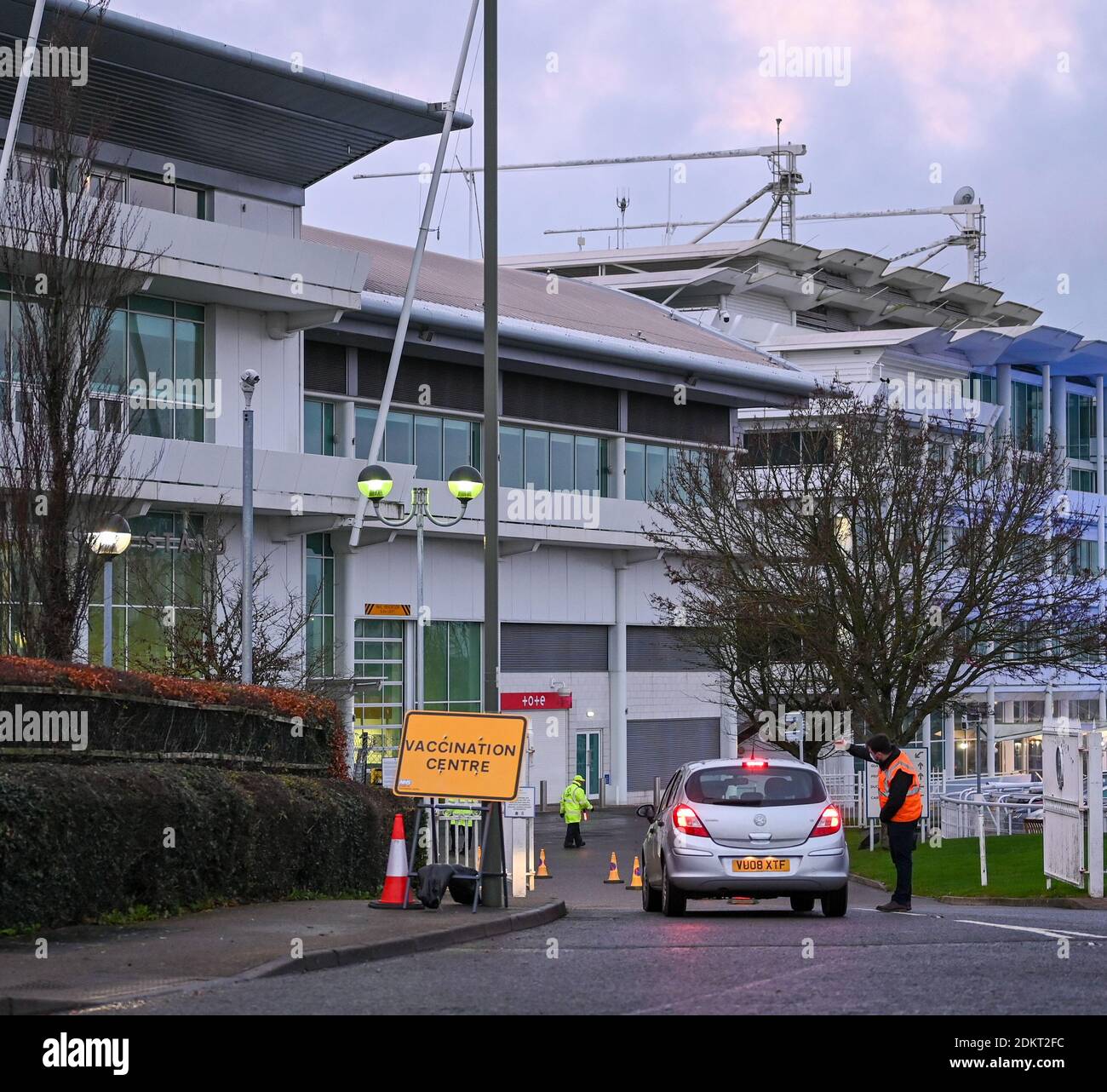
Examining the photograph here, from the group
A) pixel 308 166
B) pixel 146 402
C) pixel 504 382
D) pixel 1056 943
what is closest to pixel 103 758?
pixel 1056 943

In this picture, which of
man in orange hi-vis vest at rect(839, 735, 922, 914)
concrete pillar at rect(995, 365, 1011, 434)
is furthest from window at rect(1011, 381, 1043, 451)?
man in orange hi-vis vest at rect(839, 735, 922, 914)

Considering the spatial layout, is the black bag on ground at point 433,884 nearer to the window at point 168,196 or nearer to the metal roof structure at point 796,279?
the window at point 168,196

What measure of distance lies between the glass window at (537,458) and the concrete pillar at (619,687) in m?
3.57

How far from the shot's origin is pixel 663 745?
57375mm

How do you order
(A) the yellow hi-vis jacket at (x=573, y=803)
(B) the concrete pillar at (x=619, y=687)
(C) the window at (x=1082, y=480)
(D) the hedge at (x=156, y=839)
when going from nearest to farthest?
(D) the hedge at (x=156, y=839) < (A) the yellow hi-vis jacket at (x=573, y=803) < (B) the concrete pillar at (x=619, y=687) < (C) the window at (x=1082, y=480)

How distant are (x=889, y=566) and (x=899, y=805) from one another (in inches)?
787

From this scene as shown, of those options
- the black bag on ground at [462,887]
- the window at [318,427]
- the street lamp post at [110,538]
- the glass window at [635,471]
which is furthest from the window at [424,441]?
the black bag on ground at [462,887]

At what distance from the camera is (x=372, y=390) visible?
47344 millimetres

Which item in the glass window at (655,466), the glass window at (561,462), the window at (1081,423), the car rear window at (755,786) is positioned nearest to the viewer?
the car rear window at (755,786)

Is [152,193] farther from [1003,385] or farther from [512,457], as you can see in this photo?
[1003,385]

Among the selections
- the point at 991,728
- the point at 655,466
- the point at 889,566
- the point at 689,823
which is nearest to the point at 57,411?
the point at 689,823

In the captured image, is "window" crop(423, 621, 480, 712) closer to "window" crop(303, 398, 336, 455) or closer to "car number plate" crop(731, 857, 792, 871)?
"window" crop(303, 398, 336, 455)

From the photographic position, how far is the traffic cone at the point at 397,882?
16375 millimetres
